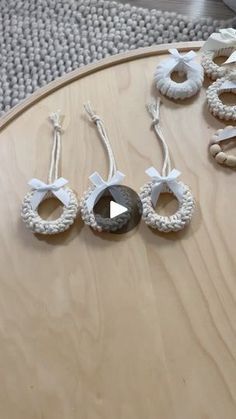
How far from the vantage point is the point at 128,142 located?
87 cm

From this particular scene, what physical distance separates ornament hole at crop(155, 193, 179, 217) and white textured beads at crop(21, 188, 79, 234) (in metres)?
0.11

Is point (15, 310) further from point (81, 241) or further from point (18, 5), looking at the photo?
point (18, 5)

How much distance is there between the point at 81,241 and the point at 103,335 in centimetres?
14

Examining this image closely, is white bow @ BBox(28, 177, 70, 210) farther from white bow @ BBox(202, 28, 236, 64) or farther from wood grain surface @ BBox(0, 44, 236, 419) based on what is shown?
white bow @ BBox(202, 28, 236, 64)

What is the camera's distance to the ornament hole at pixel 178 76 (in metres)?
0.93

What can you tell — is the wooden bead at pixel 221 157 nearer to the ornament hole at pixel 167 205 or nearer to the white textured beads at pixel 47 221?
the ornament hole at pixel 167 205

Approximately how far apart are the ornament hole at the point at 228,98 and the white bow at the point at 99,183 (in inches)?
8.1

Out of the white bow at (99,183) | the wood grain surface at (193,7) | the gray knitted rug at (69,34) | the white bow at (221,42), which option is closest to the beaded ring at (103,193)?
the white bow at (99,183)

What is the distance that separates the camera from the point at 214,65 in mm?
911

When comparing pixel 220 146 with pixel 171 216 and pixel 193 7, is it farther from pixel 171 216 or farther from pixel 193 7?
pixel 193 7

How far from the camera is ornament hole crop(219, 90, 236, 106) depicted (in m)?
0.90

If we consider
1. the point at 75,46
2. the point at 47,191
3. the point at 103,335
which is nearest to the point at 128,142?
the point at 47,191

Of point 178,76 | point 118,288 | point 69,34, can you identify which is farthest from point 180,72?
point 69,34

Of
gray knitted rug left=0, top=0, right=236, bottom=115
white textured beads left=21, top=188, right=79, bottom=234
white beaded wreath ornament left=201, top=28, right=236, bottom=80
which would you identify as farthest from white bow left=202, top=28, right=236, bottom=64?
gray knitted rug left=0, top=0, right=236, bottom=115
